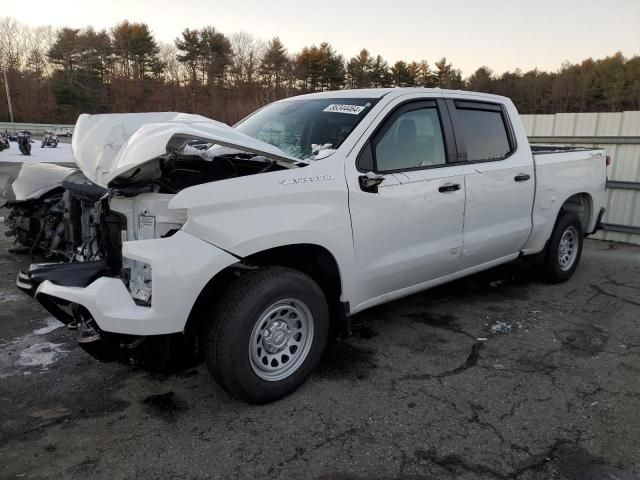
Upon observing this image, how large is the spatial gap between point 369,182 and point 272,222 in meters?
0.82

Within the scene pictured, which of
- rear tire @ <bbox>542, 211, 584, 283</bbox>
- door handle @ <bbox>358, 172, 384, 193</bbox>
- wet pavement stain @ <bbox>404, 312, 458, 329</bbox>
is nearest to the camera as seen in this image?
door handle @ <bbox>358, 172, 384, 193</bbox>

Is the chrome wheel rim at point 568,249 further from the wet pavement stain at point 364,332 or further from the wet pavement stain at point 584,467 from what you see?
the wet pavement stain at point 584,467

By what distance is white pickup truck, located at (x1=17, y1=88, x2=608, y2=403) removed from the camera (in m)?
2.67

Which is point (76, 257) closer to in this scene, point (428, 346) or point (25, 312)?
point (25, 312)

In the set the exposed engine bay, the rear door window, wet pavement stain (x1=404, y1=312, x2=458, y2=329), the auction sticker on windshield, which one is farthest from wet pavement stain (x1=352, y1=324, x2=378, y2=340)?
the exposed engine bay

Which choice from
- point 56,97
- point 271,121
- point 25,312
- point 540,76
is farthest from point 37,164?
point 540,76

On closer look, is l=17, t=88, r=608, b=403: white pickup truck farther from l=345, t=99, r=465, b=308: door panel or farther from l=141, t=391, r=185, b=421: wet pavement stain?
l=141, t=391, r=185, b=421: wet pavement stain

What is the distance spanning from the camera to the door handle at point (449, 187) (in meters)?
3.87

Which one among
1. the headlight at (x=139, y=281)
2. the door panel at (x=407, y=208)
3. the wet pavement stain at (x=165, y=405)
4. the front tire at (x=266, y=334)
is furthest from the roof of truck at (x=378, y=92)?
the wet pavement stain at (x=165, y=405)

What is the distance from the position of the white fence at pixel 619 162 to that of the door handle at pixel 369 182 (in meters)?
6.51

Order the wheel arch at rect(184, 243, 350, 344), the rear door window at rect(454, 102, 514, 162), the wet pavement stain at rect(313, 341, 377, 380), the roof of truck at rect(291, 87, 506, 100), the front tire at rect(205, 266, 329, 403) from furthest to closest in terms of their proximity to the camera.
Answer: the rear door window at rect(454, 102, 514, 162) < the roof of truck at rect(291, 87, 506, 100) < the wet pavement stain at rect(313, 341, 377, 380) < the wheel arch at rect(184, 243, 350, 344) < the front tire at rect(205, 266, 329, 403)

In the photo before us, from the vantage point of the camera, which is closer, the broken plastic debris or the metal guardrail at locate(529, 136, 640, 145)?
the broken plastic debris

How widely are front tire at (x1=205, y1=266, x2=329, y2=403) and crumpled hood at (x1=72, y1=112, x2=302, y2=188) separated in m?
0.79

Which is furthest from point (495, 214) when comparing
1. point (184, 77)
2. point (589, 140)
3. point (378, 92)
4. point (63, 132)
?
point (184, 77)
